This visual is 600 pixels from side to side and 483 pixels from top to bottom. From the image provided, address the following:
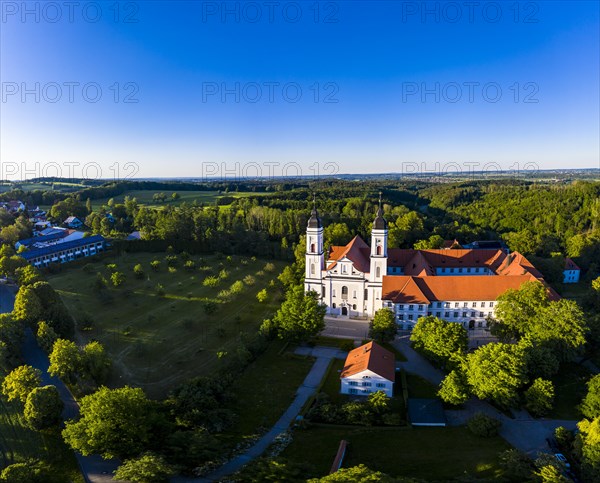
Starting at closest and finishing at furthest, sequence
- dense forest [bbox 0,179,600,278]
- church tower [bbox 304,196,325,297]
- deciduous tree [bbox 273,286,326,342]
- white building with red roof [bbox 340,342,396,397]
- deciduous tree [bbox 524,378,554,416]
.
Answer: deciduous tree [bbox 524,378,554,416]
white building with red roof [bbox 340,342,396,397]
deciduous tree [bbox 273,286,326,342]
church tower [bbox 304,196,325,297]
dense forest [bbox 0,179,600,278]

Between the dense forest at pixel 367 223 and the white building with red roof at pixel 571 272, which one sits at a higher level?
the dense forest at pixel 367 223

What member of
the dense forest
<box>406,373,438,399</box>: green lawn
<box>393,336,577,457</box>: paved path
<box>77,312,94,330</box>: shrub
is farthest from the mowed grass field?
<box>393,336,577,457</box>: paved path

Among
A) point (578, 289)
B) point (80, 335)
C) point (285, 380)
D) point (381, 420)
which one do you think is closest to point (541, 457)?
point (381, 420)

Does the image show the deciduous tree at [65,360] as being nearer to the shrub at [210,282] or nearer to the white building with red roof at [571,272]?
the shrub at [210,282]

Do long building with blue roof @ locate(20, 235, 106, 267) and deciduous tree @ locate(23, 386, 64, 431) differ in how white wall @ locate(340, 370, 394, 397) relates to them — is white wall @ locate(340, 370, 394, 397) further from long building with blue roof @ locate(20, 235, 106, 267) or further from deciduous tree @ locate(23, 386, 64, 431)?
long building with blue roof @ locate(20, 235, 106, 267)

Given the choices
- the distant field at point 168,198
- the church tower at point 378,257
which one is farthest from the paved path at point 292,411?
the distant field at point 168,198

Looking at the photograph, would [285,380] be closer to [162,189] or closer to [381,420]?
[381,420]
